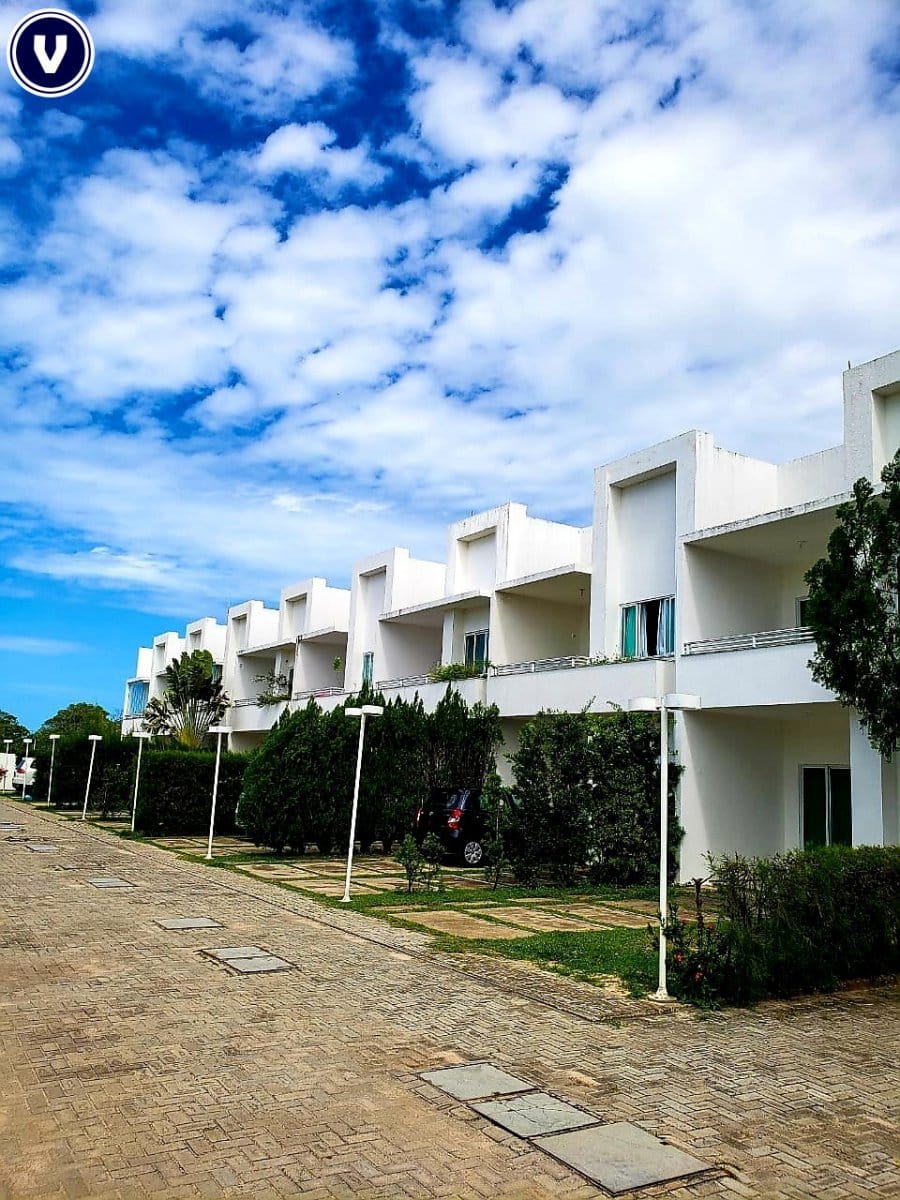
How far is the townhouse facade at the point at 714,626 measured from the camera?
1582 cm

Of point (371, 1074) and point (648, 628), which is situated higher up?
point (648, 628)

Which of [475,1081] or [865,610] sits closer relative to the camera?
[475,1081]

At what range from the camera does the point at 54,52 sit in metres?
8.93

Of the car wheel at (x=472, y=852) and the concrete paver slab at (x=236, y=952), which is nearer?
the concrete paver slab at (x=236, y=952)

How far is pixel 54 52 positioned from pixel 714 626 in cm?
1426

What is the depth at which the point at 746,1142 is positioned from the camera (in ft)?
16.9

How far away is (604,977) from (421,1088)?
375 cm

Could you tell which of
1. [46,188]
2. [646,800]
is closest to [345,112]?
[46,188]

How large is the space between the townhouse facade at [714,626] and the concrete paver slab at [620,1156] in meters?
10.6

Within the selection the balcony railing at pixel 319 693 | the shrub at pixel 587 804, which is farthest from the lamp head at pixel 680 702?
the balcony railing at pixel 319 693

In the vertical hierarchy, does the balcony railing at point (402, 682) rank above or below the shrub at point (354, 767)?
above

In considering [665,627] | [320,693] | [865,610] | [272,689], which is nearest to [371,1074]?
[865,610]

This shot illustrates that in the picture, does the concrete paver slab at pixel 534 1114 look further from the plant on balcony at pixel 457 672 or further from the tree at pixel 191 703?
the tree at pixel 191 703

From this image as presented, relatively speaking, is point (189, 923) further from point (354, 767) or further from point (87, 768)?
point (87, 768)
